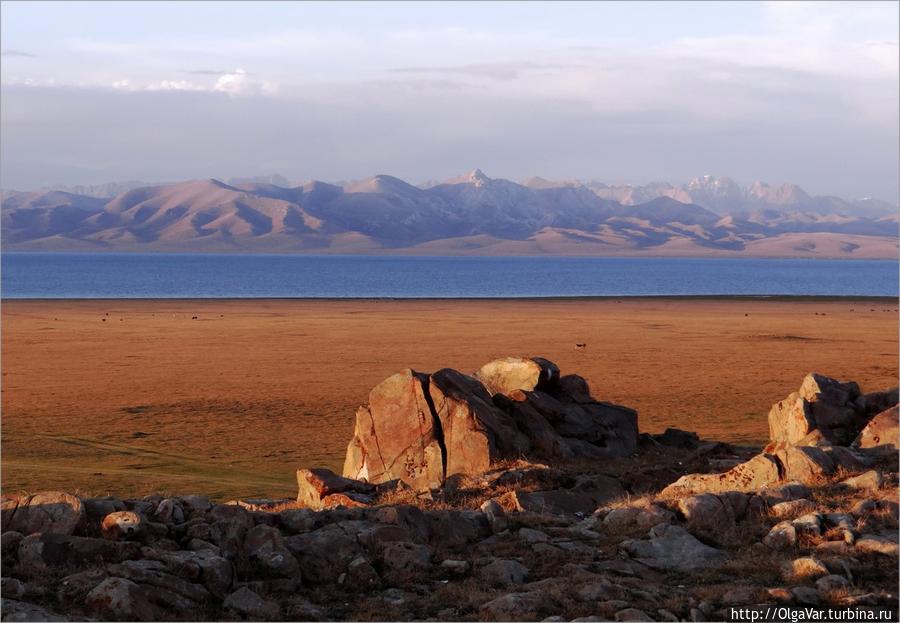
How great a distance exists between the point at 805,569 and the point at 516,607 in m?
3.85

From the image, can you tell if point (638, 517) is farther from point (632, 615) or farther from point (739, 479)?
point (632, 615)

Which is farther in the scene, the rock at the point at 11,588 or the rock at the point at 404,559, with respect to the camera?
the rock at the point at 404,559

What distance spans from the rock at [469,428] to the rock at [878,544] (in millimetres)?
8710

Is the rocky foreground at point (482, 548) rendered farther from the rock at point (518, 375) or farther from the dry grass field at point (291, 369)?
the dry grass field at point (291, 369)

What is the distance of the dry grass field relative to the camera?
2892cm

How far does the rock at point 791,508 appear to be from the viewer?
1619 cm

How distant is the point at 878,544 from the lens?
1448cm

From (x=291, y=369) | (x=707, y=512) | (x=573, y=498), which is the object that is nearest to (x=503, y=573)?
(x=707, y=512)

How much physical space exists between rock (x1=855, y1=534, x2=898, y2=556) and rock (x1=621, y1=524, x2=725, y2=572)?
72.1 inches

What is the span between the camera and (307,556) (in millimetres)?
14320

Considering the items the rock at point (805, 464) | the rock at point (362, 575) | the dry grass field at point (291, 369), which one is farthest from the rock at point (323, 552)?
the dry grass field at point (291, 369)

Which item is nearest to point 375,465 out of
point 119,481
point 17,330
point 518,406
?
point 518,406

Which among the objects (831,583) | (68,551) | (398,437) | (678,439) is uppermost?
(68,551)

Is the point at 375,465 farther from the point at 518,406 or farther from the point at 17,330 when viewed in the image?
the point at 17,330
